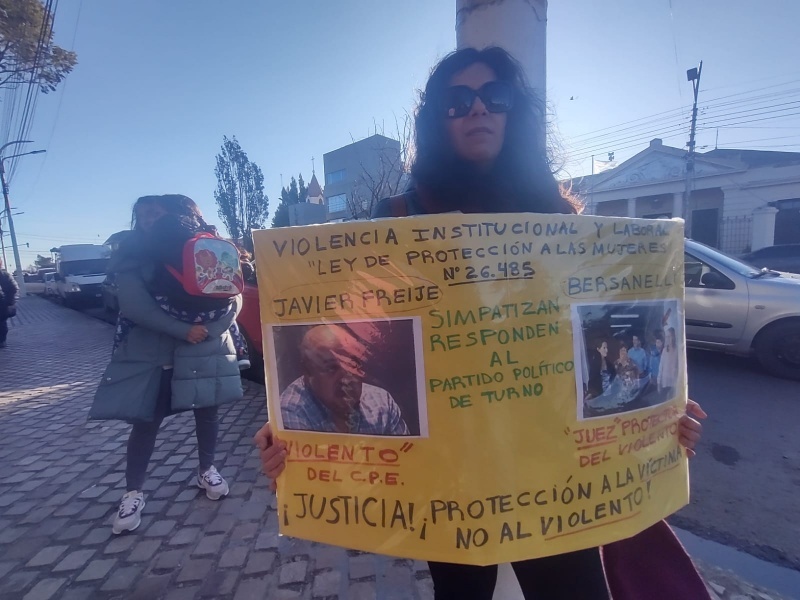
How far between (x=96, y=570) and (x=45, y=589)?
0.72 ft

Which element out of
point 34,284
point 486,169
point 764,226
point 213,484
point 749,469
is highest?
point 486,169

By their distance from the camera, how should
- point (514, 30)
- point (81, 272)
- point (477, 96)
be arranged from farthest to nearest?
point (81, 272) → point (514, 30) → point (477, 96)

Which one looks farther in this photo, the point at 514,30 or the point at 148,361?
the point at 148,361

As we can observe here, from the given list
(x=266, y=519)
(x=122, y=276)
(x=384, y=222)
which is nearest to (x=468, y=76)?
(x=384, y=222)

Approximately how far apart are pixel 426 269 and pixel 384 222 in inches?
5.4

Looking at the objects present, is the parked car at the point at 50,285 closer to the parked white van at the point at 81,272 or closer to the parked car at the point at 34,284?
the parked white van at the point at 81,272

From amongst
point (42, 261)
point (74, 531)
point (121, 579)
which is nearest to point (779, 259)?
point (121, 579)

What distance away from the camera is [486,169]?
56.9 inches

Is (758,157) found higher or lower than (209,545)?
higher

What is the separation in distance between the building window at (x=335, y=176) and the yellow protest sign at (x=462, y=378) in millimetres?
40937

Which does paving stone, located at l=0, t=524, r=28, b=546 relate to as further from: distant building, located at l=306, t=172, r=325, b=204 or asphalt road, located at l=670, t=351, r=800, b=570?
distant building, located at l=306, t=172, r=325, b=204

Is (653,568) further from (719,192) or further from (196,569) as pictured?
(719,192)

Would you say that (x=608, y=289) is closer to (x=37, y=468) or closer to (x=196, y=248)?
(x=196, y=248)

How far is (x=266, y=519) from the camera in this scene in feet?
9.47
